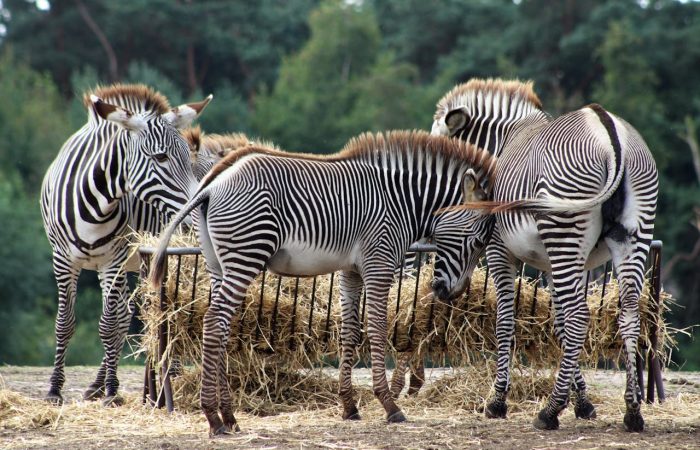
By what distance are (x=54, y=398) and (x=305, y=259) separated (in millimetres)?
3133

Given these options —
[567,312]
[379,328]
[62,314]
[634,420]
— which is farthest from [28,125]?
[634,420]

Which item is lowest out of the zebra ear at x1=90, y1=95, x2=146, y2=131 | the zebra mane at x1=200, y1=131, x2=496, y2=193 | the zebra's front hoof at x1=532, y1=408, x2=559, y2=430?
the zebra's front hoof at x1=532, y1=408, x2=559, y2=430

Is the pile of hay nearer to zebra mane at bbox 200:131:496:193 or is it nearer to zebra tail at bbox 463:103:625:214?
zebra mane at bbox 200:131:496:193

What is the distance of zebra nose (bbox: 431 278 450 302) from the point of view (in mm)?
7918

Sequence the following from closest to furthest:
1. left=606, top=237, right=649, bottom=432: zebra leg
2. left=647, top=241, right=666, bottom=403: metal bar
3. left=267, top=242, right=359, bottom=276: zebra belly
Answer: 1. left=606, top=237, right=649, bottom=432: zebra leg
2. left=267, top=242, right=359, bottom=276: zebra belly
3. left=647, top=241, right=666, bottom=403: metal bar

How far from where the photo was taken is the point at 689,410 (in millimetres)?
8164

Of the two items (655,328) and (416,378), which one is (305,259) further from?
(655,328)

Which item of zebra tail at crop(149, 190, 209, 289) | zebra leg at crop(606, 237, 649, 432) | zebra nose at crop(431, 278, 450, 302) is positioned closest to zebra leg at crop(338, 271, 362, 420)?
zebra nose at crop(431, 278, 450, 302)

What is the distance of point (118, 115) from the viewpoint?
8.15m

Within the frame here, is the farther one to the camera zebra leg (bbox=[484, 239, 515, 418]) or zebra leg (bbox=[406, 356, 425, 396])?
zebra leg (bbox=[406, 356, 425, 396])

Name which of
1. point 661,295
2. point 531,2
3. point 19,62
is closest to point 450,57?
point 531,2

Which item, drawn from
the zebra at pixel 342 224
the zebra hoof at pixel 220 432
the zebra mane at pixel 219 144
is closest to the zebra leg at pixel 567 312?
the zebra at pixel 342 224

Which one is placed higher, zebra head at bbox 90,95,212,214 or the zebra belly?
zebra head at bbox 90,95,212,214

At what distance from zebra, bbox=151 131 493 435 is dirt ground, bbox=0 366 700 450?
31 centimetres
